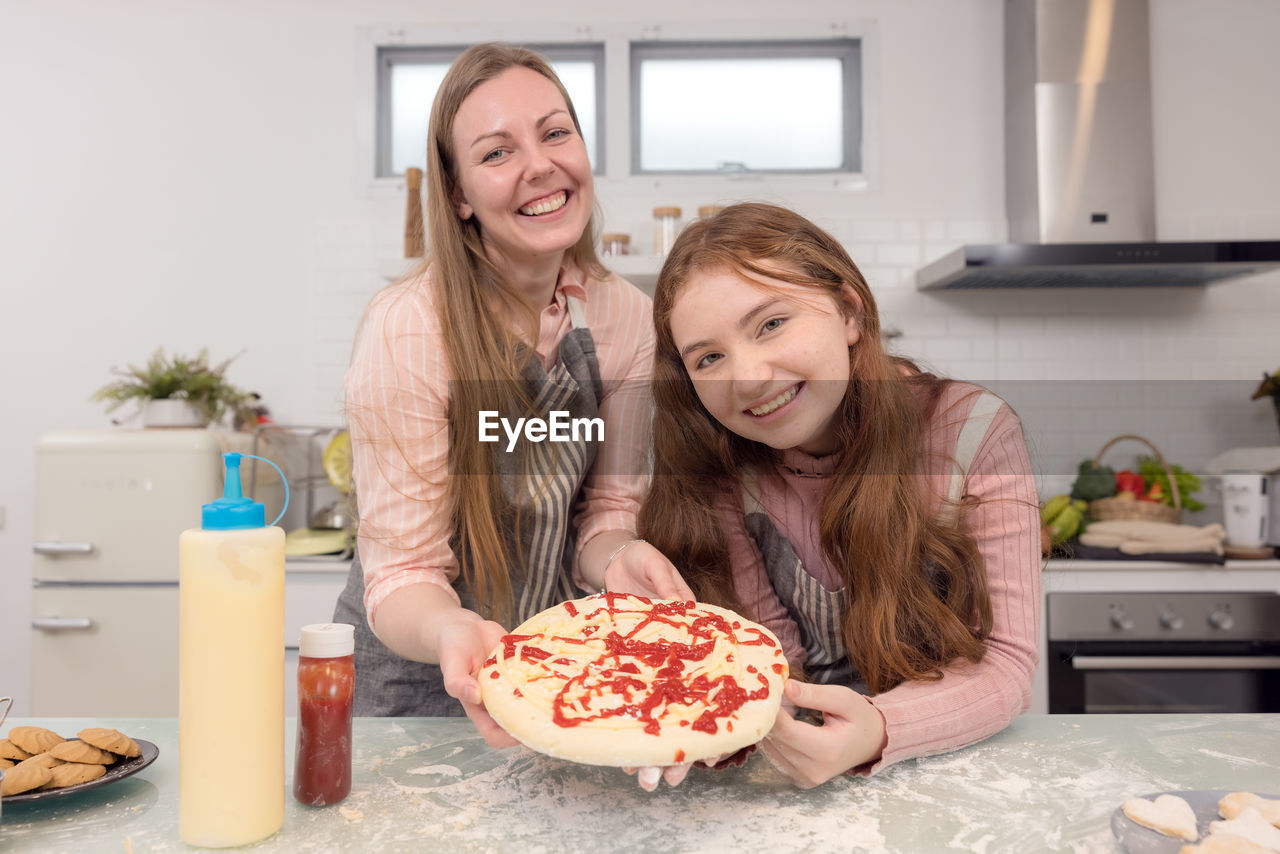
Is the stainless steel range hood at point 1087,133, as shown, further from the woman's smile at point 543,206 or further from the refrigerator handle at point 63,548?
the refrigerator handle at point 63,548

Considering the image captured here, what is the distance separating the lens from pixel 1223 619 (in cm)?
259

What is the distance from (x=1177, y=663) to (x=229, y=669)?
2.64 m

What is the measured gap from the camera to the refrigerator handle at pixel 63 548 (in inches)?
107

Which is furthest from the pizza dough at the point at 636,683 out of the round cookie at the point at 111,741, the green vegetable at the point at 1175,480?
the green vegetable at the point at 1175,480

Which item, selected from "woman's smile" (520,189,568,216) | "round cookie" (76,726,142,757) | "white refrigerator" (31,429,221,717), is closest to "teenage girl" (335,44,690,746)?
"woman's smile" (520,189,568,216)

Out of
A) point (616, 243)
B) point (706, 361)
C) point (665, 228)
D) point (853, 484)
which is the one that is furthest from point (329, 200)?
point (853, 484)

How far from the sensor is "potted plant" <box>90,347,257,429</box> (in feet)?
9.48

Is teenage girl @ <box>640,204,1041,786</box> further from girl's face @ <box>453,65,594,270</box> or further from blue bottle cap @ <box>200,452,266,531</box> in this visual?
blue bottle cap @ <box>200,452,266,531</box>

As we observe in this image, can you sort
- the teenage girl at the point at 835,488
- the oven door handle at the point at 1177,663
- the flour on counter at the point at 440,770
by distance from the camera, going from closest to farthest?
the flour on counter at the point at 440,770 < the teenage girl at the point at 835,488 < the oven door handle at the point at 1177,663

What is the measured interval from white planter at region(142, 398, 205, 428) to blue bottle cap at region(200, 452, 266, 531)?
2362 millimetres

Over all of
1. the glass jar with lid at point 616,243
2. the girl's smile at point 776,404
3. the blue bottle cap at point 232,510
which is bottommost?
the blue bottle cap at point 232,510

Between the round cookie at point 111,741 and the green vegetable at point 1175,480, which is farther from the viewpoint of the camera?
the green vegetable at point 1175,480

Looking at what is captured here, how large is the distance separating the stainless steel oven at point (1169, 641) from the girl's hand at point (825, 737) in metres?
1.89

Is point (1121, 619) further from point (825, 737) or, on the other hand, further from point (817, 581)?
point (825, 737)
